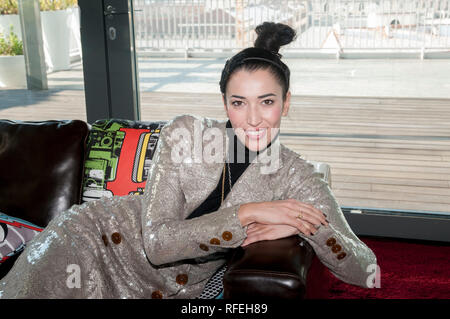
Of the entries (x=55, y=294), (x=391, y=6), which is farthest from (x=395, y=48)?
(x=55, y=294)

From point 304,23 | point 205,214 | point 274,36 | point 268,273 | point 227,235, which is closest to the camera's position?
point 268,273

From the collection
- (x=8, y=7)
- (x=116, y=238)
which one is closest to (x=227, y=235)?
(x=116, y=238)

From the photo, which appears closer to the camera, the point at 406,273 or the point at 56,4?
the point at 406,273

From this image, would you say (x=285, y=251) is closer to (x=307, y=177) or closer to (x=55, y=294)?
(x=307, y=177)

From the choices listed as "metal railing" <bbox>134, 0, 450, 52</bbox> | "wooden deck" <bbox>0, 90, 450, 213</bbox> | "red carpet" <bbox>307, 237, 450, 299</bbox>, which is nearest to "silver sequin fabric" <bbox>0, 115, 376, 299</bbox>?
"red carpet" <bbox>307, 237, 450, 299</bbox>

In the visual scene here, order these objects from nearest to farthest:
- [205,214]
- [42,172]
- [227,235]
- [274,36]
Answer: [227,235]
[205,214]
[274,36]
[42,172]

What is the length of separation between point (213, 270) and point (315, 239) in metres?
0.38

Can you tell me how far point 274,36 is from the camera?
1591 millimetres

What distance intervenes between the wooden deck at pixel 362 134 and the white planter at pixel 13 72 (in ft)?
0.20

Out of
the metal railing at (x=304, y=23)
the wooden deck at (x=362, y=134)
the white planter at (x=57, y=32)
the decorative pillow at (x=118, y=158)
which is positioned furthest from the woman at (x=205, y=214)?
the white planter at (x=57, y=32)

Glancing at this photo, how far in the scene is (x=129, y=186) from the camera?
5.84 ft

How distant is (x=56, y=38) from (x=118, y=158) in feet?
5.14

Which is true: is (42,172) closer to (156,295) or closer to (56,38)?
(156,295)

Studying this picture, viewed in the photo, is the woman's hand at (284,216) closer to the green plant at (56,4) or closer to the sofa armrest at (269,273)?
the sofa armrest at (269,273)
